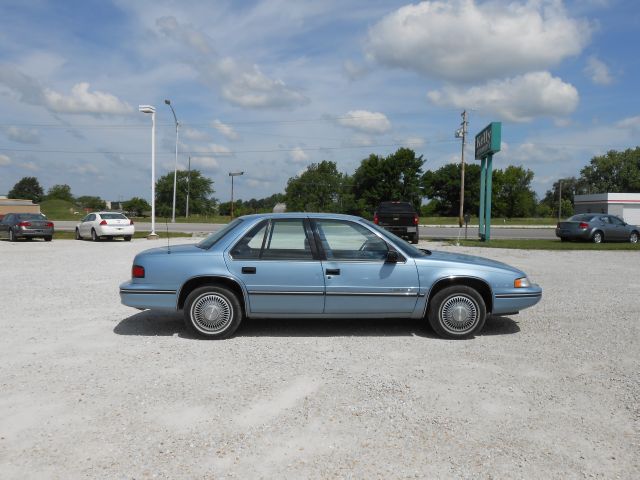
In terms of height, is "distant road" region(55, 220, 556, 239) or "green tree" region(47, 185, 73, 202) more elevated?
"green tree" region(47, 185, 73, 202)

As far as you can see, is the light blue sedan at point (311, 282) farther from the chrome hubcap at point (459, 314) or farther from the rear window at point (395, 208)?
the rear window at point (395, 208)

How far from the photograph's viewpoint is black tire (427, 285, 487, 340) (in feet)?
19.9

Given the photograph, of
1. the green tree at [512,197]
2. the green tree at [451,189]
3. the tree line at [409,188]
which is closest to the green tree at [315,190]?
the tree line at [409,188]

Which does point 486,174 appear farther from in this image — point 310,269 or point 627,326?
point 310,269

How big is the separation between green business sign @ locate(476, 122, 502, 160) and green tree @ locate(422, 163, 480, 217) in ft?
192

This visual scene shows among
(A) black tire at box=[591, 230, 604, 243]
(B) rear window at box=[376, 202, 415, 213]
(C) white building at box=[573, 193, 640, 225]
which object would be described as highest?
(C) white building at box=[573, 193, 640, 225]

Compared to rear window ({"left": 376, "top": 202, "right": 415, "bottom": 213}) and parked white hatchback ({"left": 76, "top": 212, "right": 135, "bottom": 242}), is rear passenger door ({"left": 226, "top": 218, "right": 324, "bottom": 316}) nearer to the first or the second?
rear window ({"left": 376, "top": 202, "right": 415, "bottom": 213})

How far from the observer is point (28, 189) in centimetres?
13762

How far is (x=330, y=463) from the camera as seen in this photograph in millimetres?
3117

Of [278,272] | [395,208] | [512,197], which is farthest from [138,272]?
[512,197]

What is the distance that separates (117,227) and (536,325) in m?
21.0

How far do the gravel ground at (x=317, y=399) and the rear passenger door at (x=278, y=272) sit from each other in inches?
16.9

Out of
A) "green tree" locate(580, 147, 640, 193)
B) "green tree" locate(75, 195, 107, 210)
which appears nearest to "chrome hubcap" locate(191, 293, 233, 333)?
"green tree" locate(580, 147, 640, 193)

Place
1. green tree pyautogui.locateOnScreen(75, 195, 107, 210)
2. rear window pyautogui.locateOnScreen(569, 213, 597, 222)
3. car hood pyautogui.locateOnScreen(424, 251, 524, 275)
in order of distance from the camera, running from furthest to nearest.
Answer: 1. green tree pyautogui.locateOnScreen(75, 195, 107, 210)
2. rear window pyautogui.locateOnScreen(569, 213, 597, 222)
3. car hood pyautogui.locateOnScreen(424, 251, 524, 275)
